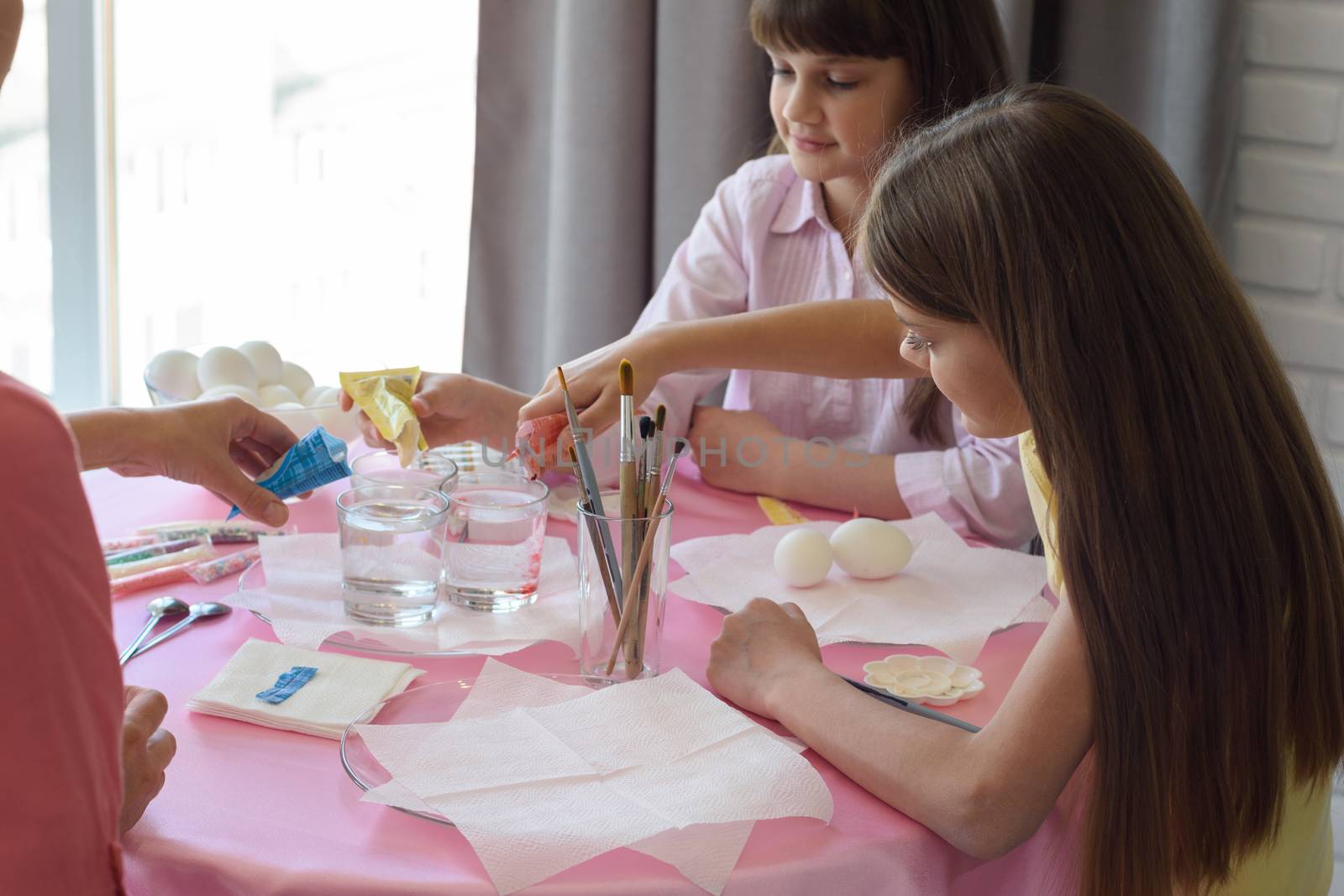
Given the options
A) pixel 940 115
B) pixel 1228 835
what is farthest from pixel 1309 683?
pixel 940 115

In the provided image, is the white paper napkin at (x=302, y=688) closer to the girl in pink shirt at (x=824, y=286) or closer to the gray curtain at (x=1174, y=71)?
the girl in pink shirt at (x=824, y=286)

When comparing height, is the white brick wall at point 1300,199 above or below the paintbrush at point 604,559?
above

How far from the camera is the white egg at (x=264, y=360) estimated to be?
142cm

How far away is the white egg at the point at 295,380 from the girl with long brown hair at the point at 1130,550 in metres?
0.79

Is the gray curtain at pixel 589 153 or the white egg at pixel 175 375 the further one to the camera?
the gray curtain at pixel 589 153

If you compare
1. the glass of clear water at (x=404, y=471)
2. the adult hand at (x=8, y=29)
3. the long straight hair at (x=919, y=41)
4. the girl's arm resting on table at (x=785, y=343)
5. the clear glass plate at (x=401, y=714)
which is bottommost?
the clear glass plate at (x=401, y=714)

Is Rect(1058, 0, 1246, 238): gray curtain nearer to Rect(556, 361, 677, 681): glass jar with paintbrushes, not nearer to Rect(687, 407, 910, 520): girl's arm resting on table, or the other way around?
Rect(687, 407, 910, 520): girl's arm resting on table

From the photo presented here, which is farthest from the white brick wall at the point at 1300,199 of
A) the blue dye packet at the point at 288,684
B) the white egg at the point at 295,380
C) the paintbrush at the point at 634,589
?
the blue dye packet at the point at 288,684

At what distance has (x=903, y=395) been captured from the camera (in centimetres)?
156

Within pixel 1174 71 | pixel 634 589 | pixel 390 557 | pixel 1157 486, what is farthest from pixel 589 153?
pixel 1157 486

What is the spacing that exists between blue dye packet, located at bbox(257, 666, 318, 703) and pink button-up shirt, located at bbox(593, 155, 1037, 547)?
653 millimetres

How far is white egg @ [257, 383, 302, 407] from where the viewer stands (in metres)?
1.39

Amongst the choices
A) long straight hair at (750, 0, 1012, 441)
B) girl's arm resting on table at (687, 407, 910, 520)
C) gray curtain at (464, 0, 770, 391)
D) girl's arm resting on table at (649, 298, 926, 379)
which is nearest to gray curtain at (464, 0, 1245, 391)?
gray curtain at (464, 0, 770, 391)

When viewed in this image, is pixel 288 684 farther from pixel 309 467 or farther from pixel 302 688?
pixel 309 467
